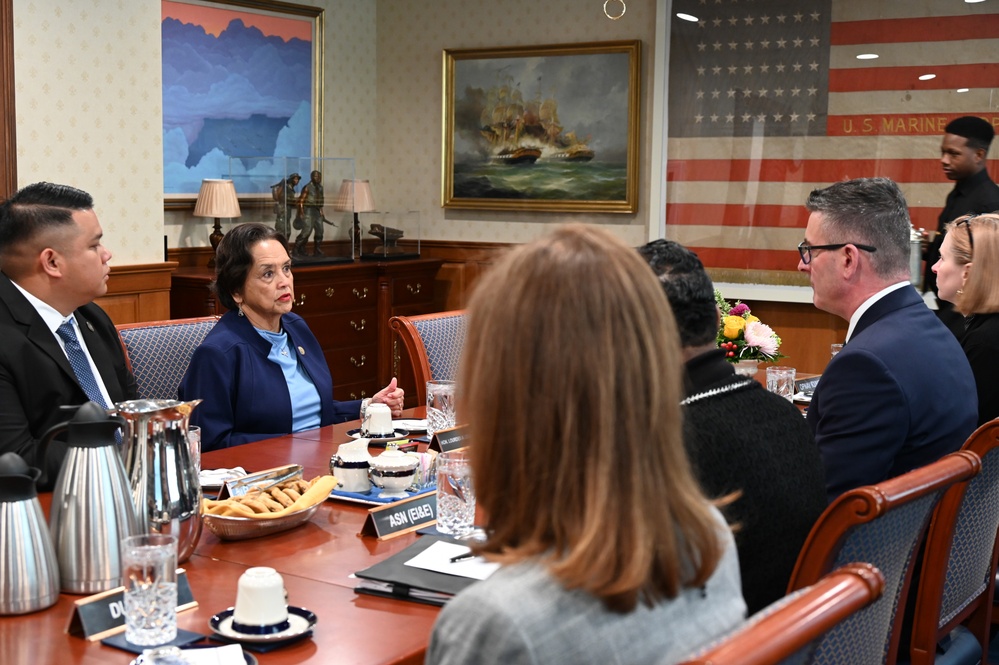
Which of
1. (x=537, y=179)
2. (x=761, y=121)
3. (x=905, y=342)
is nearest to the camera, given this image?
(x=905, y=342)

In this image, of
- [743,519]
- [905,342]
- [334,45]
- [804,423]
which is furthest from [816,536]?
[334,45]

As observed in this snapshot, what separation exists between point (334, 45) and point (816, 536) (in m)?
6.35

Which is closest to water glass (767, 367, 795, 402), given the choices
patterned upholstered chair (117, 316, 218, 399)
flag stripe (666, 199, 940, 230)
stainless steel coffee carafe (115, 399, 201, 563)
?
patterned upholstered chair (117, 316, 218, 399)

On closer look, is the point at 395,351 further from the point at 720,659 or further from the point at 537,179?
the point at 720,659

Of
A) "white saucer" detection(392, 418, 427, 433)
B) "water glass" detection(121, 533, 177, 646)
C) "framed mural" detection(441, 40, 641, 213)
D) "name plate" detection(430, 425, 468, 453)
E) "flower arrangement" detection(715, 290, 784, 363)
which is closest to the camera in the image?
"water glass" detection(121, 533, 177, 646)

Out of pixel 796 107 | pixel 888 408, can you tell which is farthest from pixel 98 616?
pixel 796 107

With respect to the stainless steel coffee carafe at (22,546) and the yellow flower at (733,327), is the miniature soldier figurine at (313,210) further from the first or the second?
the stainless steel coffee carafe at (22,546)

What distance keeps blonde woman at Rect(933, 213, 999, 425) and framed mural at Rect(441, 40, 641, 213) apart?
3547 millimetres

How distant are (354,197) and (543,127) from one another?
1.27 m

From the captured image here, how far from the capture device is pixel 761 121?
6.49 meters

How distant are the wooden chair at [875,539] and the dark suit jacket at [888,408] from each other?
381 mm

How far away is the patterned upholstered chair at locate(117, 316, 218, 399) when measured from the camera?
3.29 meters

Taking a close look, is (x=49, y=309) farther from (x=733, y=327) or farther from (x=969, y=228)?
(x=969, y=228)

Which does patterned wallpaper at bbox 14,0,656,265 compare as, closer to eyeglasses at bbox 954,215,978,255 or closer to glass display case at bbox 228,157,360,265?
glass display case at bbox 228,157,360,265
